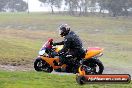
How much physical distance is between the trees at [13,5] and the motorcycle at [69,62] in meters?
125

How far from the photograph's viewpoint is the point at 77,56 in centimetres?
1555

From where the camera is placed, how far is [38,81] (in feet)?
45.4

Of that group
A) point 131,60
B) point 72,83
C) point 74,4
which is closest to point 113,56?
point 131,60

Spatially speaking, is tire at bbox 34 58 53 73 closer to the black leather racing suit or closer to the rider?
the rider

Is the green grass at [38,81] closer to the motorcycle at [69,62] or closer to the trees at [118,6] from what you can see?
the motorcycle at [69,62]

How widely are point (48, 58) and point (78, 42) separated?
161 centimetres

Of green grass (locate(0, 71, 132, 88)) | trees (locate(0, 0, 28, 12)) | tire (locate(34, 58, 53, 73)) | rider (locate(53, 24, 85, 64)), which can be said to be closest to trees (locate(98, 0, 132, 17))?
trees (locate(0, 0, 28, 12))

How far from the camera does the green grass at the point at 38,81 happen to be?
13.0 m

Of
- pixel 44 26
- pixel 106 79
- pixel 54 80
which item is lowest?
pixel 44 26

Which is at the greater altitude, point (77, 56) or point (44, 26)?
point (77, 56)

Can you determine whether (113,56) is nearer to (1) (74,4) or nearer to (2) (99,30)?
(2) (99,30)

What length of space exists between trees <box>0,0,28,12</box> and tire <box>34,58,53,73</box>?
408 feet

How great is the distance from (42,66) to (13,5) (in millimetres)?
136510

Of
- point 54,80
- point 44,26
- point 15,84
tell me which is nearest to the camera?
point 15,84
